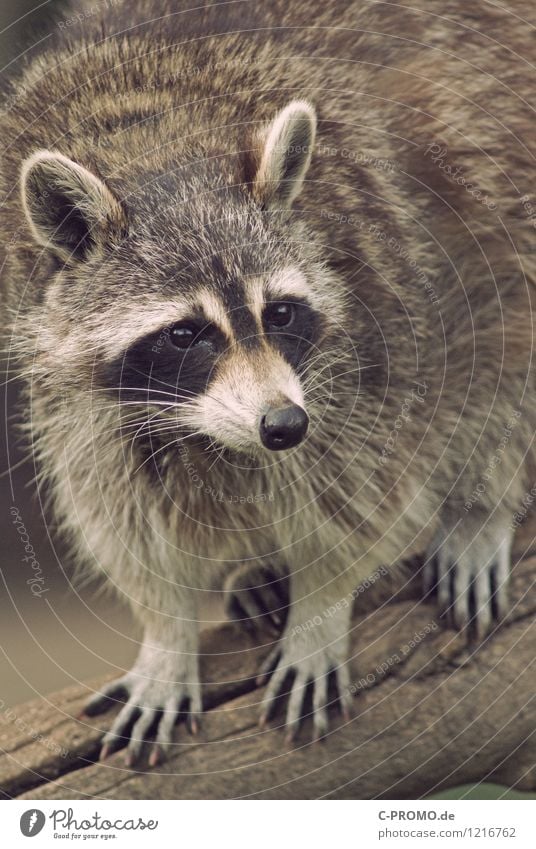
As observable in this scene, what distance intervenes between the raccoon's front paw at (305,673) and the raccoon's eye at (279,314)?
715 mm

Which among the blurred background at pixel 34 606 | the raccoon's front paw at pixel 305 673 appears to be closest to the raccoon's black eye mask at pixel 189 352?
the blurred background at pixel 34 606

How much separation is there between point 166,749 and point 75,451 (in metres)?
0.66

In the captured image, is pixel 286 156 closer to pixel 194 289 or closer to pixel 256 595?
pixel 194 289

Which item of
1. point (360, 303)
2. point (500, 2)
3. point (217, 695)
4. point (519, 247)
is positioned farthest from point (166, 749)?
point (500, 2)

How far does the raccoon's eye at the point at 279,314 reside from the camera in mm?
2088

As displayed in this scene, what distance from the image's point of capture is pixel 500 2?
8.28 feet

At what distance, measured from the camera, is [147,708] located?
2447 millimetres

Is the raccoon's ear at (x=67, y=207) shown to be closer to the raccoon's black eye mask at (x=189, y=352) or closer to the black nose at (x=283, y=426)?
the raccoon's black eye mask at (x=189, y=352)

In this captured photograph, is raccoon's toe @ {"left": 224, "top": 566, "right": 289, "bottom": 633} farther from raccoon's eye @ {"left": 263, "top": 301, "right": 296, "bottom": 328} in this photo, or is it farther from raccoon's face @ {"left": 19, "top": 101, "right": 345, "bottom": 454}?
raccoon's eye @ {"left": 263, "top": 301, "right": 296, "bottom": 328}

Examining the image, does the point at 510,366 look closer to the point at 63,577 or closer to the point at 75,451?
the point at 75,451

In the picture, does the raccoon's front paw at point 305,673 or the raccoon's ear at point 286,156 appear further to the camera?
the raccoon's front paw at point 305,673

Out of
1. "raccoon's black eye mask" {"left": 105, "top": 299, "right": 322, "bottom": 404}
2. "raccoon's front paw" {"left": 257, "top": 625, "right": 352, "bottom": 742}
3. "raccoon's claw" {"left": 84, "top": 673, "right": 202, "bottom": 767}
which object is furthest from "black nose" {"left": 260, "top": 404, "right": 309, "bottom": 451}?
"raccoon's claw" {"left": 84, "top": 673, "right": 202, "bottom": 767}

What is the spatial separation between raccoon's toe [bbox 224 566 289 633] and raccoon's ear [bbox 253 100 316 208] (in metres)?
0.91

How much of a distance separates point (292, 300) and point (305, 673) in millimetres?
816
